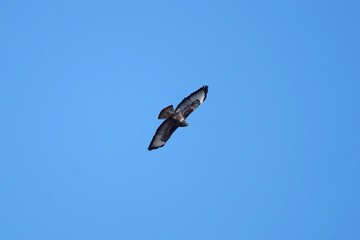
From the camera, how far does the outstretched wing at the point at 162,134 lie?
29.6 m

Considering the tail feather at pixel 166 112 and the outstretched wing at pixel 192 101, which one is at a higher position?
the outstretched wing at pixel 192 101

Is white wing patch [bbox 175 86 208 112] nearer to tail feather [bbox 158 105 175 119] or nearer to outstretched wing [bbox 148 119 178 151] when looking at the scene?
tail feather [bbox 158 105 175 119]

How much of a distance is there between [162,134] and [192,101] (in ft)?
9.16

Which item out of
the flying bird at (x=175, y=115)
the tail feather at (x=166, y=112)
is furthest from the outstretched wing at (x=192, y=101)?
the tail feather at (x=166, y=112)

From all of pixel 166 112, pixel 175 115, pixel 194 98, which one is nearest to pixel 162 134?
pixel 175 115

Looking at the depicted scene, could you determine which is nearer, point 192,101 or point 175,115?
point 175,115

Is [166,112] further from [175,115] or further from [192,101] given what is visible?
[192,101]

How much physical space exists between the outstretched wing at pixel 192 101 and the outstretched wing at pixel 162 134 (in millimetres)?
1059

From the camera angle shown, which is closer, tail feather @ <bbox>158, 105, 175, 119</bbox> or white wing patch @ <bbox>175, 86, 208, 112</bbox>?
tail feather @ <bbox>158, 105, 175, 119</bbox>

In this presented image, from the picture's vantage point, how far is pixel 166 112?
93.5ft

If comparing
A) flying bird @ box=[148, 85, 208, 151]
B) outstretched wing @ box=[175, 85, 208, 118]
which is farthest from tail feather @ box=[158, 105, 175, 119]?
outstretched wing @ box=[175, 85, 208, 118]

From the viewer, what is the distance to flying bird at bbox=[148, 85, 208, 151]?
2875 centimetres

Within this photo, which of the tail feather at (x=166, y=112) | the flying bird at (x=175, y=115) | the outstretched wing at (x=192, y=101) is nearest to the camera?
the tail feather at (x=166, y=112)

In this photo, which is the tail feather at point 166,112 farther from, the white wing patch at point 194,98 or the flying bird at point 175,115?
the white wing patch at point 194,98
